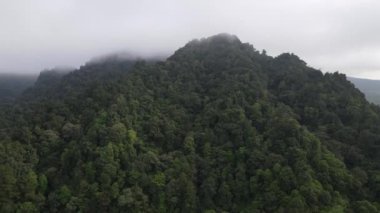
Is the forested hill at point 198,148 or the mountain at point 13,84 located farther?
the mountain at point 13,84

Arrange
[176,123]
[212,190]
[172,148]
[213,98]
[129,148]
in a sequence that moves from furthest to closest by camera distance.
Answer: [213,98]
[176,123]
[172,148]
[129,148]
[212,190]

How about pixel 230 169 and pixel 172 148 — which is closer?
pixel 230 169

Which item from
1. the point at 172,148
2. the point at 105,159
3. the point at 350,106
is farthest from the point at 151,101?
the point at 350,106

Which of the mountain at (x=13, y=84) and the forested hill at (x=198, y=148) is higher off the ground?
the forested hill at (x=198, y=148)

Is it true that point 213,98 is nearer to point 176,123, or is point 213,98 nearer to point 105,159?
point 176,123

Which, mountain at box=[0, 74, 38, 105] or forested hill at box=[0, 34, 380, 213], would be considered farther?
mountain at box=[0, 74, 38, 105]
